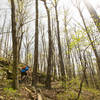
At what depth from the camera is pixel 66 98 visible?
5324 millimetres

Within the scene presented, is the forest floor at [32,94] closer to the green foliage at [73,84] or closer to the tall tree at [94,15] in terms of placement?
the green foliage at [73,84]

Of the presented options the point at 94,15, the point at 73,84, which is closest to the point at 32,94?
the point at 73,84

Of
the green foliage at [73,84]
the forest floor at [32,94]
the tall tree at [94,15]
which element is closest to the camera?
the forest floor at [32,94]

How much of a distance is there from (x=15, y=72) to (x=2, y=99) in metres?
1.57

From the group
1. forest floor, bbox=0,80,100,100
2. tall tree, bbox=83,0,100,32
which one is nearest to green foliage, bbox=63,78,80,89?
forest floor, bbox=0,80,100,100

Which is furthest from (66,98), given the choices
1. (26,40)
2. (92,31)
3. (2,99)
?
(26,40)

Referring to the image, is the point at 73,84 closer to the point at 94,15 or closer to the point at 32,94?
the point at 32,94

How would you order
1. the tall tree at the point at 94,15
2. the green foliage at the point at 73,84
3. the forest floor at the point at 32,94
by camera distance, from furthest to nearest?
1. the green foliage at the point at 73,84
2. the tall tree at the point at 94,15
3. the forest floor at the point at 32,94

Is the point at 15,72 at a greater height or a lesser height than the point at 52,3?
lesser

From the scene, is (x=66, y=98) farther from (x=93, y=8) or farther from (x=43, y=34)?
(x=43, y=34)

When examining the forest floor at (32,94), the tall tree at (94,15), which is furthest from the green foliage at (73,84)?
the tall tree at (94,15)

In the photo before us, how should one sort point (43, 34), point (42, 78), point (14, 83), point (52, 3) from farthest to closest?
point (43, 34), point (42, 78), point (52, 3), point (14, 83)

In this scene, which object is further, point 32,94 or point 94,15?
point 32,94

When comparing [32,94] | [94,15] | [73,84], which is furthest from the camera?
[73,84]
